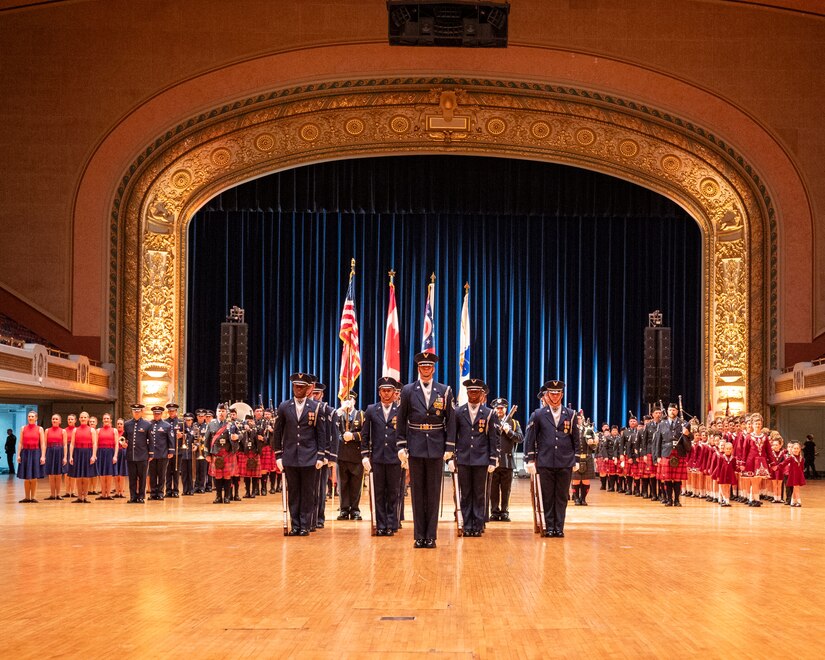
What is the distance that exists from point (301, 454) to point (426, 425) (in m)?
1.46

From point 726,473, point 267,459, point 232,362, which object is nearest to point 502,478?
point 726,473

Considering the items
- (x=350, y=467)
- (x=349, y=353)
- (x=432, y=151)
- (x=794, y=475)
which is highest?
(x=432, y=151)

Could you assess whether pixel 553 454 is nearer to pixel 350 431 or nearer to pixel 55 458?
pixel 350 431

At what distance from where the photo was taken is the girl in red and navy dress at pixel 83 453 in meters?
17.4

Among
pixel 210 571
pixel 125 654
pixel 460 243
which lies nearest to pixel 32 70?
pixel 460 243

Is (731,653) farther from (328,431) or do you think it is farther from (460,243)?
(460,243)

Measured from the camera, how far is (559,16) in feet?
87.0

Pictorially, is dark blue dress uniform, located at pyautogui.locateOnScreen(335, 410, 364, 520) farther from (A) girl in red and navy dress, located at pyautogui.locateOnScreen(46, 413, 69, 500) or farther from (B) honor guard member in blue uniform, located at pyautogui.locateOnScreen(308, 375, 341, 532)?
(A) girl in red and navy dress, located at pyautogui.locateOnScreen(46, 413, 69, 500)

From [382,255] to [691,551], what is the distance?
22.8 m

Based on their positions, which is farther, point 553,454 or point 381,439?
point 381,439

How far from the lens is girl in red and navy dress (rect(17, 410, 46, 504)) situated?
16.8 metres

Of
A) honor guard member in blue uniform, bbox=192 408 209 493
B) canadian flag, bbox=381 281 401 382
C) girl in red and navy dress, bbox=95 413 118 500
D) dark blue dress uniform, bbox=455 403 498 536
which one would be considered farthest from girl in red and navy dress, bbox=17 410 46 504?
canadian flag, bbox=381 281 401 382

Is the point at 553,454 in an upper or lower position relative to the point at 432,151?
lower

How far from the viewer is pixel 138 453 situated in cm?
1695
